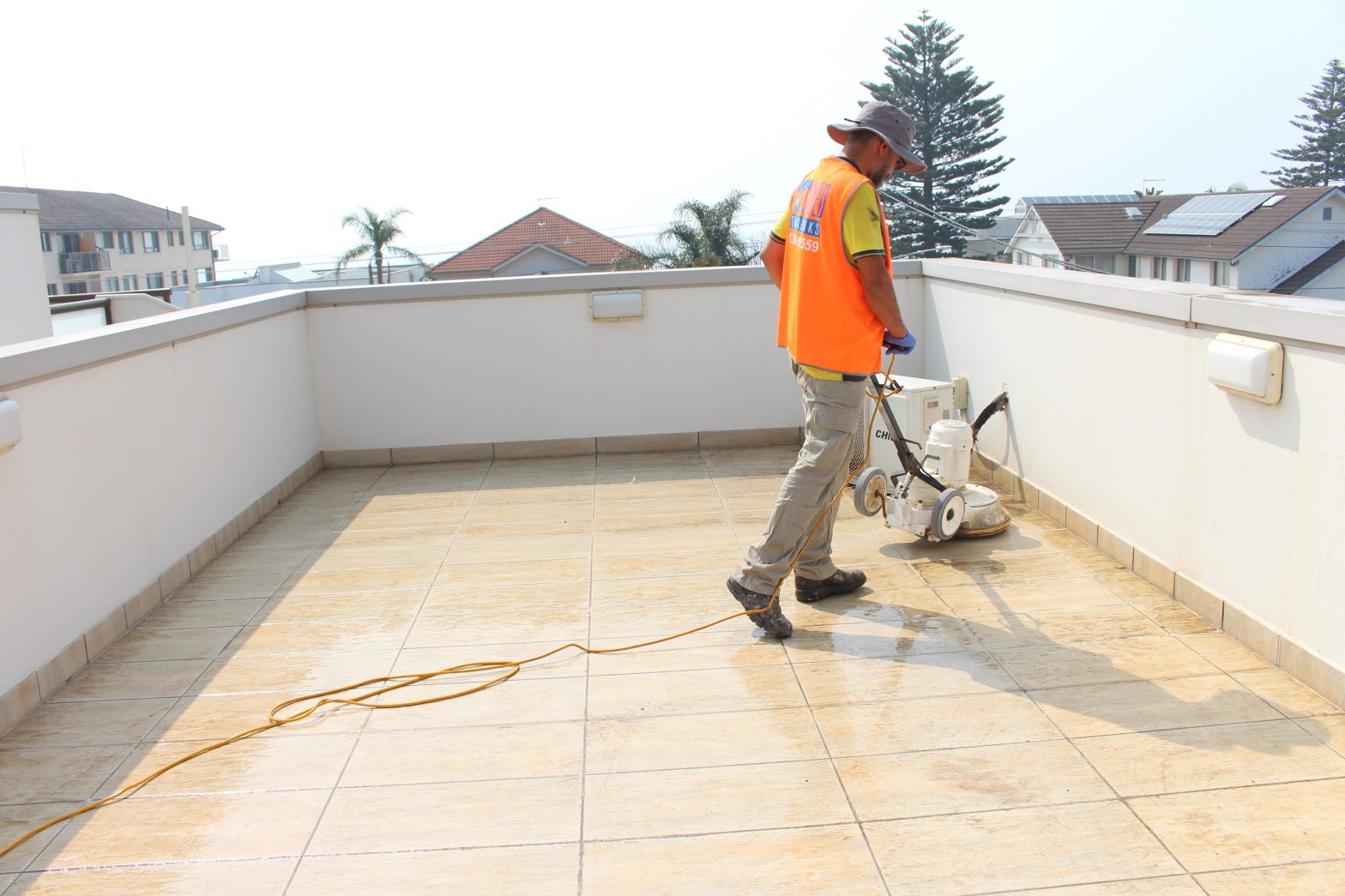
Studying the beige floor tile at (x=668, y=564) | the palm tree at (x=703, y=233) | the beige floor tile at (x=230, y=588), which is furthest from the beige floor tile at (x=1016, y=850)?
the palm tree at (x=703, y=233)

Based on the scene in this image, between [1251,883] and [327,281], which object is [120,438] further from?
[327,281]

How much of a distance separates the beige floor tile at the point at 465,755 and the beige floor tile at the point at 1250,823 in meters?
1.48

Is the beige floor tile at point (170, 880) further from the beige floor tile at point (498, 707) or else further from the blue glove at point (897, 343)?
the blue glove at point (897, 343)

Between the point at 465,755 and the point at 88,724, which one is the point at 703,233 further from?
the point at 465,755

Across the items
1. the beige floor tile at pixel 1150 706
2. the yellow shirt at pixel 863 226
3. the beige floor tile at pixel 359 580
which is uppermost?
the yellow shirt at pixel 863 226

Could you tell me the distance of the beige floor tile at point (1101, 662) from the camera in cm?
343

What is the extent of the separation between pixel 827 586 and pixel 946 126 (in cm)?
4145

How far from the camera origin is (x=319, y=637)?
4043 millimetres

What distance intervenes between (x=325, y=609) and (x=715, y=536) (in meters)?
1.72

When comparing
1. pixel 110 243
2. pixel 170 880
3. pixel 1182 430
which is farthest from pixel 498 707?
pixel 110 243

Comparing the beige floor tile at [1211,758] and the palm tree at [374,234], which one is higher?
the palm tree at [374,234]

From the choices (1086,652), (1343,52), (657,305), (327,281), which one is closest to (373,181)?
(327,281)

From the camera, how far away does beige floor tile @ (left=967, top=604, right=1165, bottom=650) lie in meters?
3.74

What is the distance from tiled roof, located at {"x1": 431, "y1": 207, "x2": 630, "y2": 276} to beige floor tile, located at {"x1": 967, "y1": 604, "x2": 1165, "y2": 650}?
5258 cm
